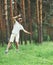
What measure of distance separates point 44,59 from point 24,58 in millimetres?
819

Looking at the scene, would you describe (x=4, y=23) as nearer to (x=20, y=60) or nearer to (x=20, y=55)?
(x=20, y=55)

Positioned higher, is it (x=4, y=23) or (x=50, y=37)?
(x=4, y=23)

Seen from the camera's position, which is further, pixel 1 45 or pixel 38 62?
pixel 1 45

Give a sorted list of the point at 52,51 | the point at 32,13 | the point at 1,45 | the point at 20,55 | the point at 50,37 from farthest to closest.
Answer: the point at 50,37 → the point at 32,13 → the point at 1,45 → the point at 52,51 → the point at 20,55

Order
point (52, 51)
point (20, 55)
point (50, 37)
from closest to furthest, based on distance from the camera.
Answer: point (20, 55), point (52, 51), point (50, 37)

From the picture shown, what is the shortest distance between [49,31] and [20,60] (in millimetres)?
12806

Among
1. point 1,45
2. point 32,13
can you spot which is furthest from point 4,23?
point 32,13

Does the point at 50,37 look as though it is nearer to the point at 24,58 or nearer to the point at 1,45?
the point at 1,45

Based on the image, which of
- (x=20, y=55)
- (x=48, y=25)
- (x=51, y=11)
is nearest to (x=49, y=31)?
(x=48, y=25)

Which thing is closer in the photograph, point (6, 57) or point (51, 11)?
point (6, 57)

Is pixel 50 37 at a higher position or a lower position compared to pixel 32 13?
lower

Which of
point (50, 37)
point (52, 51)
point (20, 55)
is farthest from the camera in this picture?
point (50, 37)

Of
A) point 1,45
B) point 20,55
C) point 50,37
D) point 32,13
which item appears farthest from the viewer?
point 50,37

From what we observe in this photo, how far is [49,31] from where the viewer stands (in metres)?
26.0
